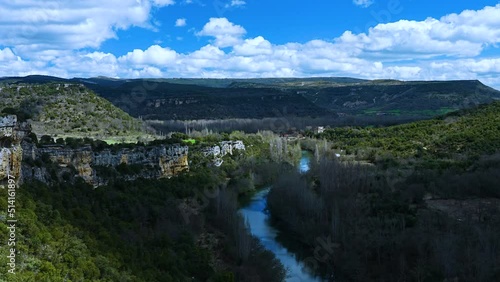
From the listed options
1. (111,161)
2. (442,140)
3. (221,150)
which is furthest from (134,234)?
(442,140)

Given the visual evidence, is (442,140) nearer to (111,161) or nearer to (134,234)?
(111,161)

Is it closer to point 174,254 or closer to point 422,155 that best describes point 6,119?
point 174,254

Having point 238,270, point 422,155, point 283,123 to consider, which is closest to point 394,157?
point 422,155

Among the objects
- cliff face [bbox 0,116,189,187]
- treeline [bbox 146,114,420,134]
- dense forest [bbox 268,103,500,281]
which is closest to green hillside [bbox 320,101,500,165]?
dense forest [bbox 268,103,500,281]

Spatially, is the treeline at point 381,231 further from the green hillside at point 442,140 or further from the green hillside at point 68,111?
the green hillside at point 68,111

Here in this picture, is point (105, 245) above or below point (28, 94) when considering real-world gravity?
below

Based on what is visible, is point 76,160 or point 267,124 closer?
point 76,160
